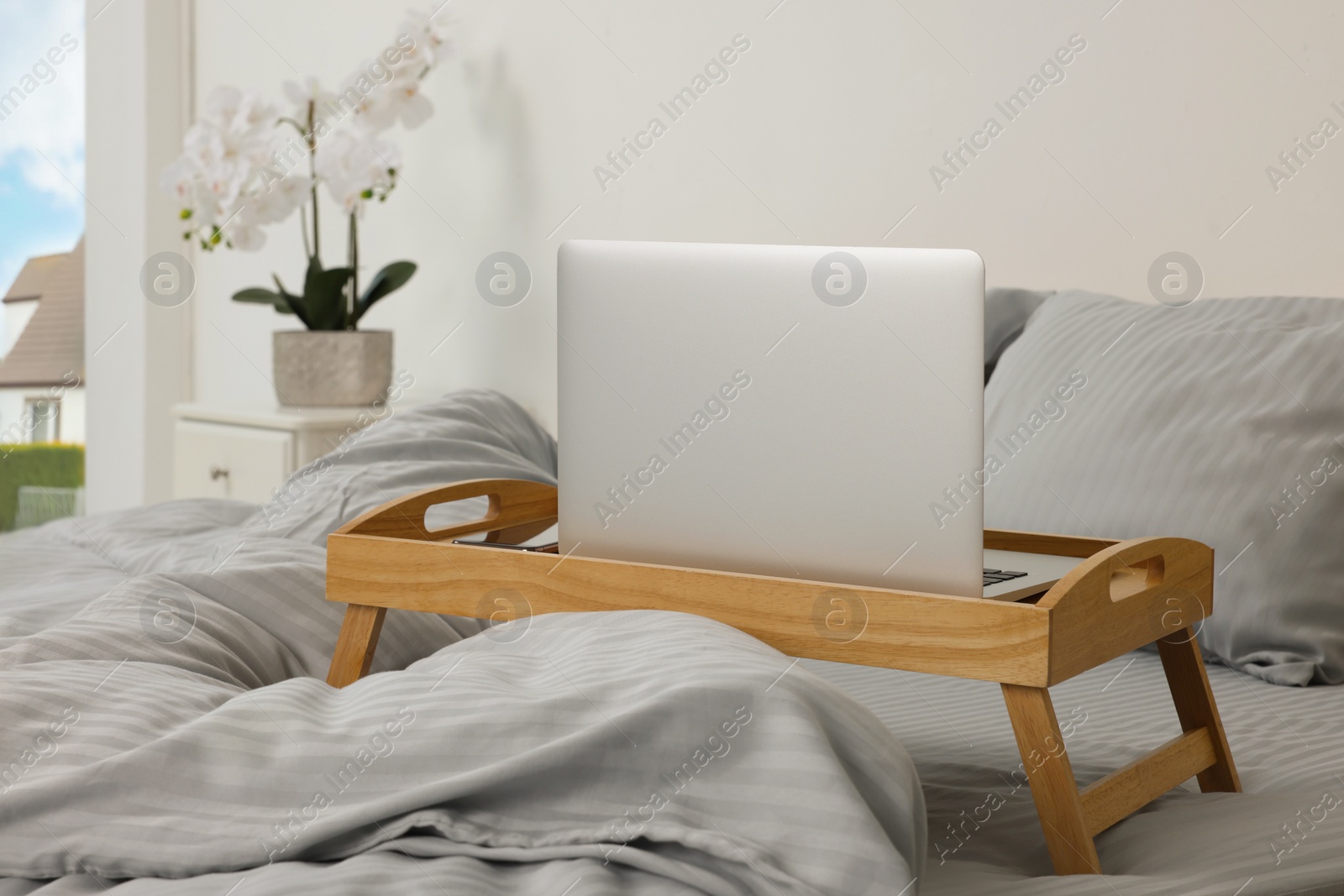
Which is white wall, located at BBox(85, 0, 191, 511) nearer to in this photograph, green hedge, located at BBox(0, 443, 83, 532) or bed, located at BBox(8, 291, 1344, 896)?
green hedge, located at BBox(0, 443, 83, 532)

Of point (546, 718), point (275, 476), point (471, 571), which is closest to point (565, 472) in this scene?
point (471, 571)

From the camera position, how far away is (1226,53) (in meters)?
1.58

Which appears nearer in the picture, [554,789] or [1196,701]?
[554,789]

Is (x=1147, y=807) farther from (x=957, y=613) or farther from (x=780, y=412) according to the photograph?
(x=780, y=412)

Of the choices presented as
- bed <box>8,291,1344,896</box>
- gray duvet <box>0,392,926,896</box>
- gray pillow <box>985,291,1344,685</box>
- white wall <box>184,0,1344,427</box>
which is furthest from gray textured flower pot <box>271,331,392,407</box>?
gray duvet <box>0,392,926,896</box>

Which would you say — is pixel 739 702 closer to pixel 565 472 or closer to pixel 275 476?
pixel 565 472

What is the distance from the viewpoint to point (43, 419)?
3.79 m

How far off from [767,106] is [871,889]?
1.70 m

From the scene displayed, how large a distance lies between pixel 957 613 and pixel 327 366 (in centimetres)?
195

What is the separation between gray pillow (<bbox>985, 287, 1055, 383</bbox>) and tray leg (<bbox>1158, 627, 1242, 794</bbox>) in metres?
0.73

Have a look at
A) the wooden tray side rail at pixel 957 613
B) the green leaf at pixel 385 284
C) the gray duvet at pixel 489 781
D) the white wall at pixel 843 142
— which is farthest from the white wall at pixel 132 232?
the gray duvet at pixel 489 781

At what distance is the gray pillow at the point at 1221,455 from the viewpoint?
118cm

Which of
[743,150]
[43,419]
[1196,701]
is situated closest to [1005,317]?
[743,150]

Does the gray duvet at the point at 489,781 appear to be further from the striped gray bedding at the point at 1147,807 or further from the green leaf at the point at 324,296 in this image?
the green leaf at the point at 324,296
